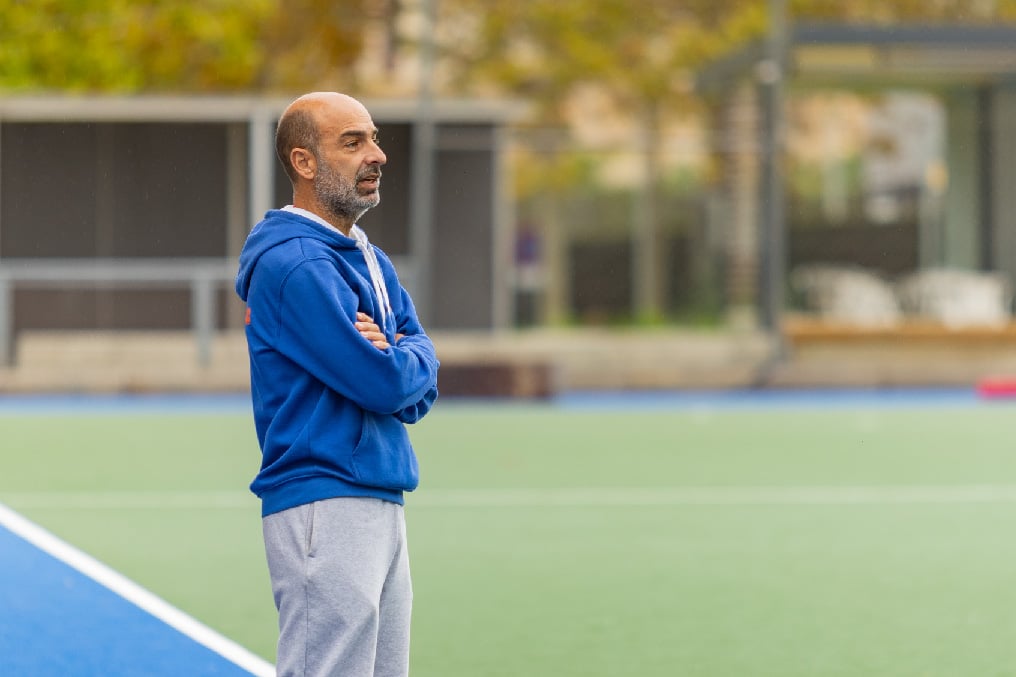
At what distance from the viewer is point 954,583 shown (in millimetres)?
8820

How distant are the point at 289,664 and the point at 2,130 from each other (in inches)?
867

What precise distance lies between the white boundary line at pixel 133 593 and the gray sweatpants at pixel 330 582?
2420mm

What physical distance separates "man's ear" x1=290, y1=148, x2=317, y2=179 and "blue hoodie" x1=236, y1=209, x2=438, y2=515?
0.33 ft

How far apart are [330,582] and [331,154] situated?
91 cm

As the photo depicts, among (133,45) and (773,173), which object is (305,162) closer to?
(773,173)

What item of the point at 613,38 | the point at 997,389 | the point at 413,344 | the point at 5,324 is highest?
the point at 613,38

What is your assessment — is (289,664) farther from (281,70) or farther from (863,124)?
(863,124)

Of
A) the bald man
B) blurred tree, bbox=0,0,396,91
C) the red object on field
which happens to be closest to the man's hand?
the bald man

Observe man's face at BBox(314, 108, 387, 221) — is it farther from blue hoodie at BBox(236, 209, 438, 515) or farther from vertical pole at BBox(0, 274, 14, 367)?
vertical pole at BBox(0, 274, 14, 367)

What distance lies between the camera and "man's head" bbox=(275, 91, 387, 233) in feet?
14.2

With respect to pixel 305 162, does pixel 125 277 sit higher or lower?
lower

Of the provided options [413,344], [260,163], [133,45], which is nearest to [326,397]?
[413,344]

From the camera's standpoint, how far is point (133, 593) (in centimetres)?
841

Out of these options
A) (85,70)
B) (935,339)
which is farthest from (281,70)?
(935,339)
